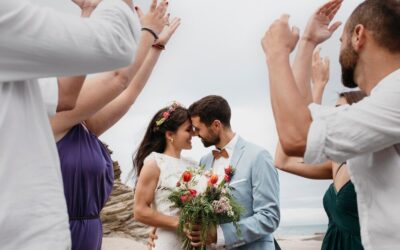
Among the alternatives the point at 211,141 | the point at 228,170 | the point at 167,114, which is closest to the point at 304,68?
the point at 228,170

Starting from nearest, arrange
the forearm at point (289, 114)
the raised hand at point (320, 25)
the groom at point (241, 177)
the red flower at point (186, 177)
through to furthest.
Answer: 1. the forearm at point (289, 114)
2. the raised hand at point (320, 25)
3. the groom at point (241, 177)
4. the red flower at point (186, 177)

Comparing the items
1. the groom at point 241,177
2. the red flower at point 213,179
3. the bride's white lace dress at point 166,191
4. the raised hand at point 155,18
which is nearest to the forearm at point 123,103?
the raised hand at point 155,18

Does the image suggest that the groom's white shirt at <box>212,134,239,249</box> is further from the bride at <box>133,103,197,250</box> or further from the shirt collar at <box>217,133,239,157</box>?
the bride at <box>133,103,197,250</box>

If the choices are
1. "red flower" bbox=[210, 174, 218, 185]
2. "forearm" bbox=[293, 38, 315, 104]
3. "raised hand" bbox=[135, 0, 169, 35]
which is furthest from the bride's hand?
"red flower" bbox=[210, 174, 218, 185]

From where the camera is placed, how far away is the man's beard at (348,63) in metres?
2.21

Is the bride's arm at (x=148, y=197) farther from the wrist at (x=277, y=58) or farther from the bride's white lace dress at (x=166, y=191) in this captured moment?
the wrist at (x=277, y=58)

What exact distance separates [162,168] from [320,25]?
8.05ft

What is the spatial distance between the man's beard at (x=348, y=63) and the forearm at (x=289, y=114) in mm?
320

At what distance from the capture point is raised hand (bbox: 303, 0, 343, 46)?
2641 mm

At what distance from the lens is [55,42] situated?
1479mm

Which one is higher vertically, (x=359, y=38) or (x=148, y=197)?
(x=359, y=38)

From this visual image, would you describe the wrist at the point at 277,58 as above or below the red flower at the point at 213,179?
above

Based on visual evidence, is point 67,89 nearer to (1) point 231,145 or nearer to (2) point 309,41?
(2) point 309,41

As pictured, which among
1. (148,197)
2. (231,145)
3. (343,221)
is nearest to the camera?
(343,221)
